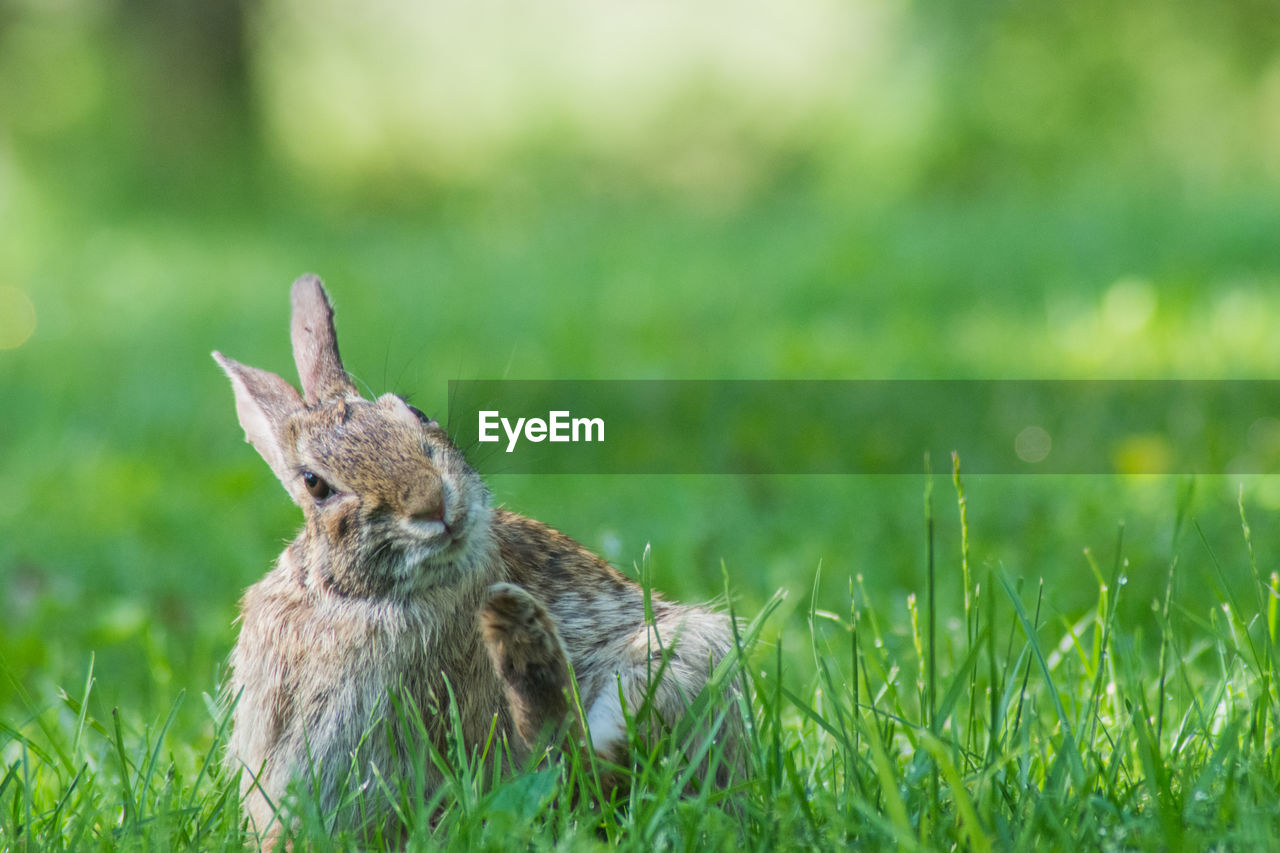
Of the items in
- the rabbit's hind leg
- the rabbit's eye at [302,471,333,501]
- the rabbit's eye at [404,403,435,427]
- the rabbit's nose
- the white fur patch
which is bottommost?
the white fur patch

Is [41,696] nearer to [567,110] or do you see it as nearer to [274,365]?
[274,365]

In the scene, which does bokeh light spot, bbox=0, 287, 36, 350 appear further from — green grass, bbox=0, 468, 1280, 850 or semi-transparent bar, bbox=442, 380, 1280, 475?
green grass, bbox=0, 468, 1280, 850

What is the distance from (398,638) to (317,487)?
9.5 inches

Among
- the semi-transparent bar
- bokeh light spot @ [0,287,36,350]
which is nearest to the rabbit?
the semi-transparent bar

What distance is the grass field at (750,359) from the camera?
80.4 inches

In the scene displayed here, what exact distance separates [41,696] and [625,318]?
4264mm

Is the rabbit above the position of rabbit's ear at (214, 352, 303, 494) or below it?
below

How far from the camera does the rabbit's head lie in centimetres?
190

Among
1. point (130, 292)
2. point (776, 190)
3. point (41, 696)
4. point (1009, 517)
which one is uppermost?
point (776, 190)

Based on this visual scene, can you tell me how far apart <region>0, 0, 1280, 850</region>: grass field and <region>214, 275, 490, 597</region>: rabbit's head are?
307 mm

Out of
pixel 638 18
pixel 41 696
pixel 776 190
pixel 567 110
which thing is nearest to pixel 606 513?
pixel 41 696

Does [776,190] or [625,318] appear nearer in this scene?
[625,318]

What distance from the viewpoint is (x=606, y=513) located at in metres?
4.46

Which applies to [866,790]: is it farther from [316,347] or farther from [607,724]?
[316,347]
